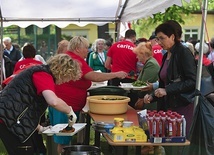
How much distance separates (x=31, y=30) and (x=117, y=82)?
1336 cm

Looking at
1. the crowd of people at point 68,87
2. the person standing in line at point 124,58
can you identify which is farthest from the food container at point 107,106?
the person standing in line at point 124,58

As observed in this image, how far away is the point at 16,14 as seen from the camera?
8.81 meters

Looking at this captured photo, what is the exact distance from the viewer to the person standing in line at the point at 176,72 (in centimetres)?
405

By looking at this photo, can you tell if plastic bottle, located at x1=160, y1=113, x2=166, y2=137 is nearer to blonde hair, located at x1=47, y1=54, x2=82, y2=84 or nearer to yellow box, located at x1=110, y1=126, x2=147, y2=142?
yellow box, located at x1=110, y1=126, x2=147, y2=142

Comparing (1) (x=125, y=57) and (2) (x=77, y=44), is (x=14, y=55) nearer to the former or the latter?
(1) (x=125, y=57)

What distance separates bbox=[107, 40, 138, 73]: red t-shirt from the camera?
7391 millimetres

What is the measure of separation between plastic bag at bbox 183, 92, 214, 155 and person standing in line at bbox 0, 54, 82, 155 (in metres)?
1.23

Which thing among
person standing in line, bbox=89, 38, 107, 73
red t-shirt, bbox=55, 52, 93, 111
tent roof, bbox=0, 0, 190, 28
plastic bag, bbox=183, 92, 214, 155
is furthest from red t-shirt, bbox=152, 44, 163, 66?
plastic bag, bbox=183, 92, 214, 155

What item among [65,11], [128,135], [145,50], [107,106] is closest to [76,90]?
[107,106]

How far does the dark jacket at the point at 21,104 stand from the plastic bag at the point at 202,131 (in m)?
1.45

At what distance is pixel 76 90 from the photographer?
498cm

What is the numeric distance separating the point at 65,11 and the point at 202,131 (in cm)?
535

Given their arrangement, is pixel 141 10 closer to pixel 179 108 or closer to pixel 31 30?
pixel 179 108

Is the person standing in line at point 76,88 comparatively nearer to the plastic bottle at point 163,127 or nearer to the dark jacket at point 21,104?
the dark jacket at point 21,104
